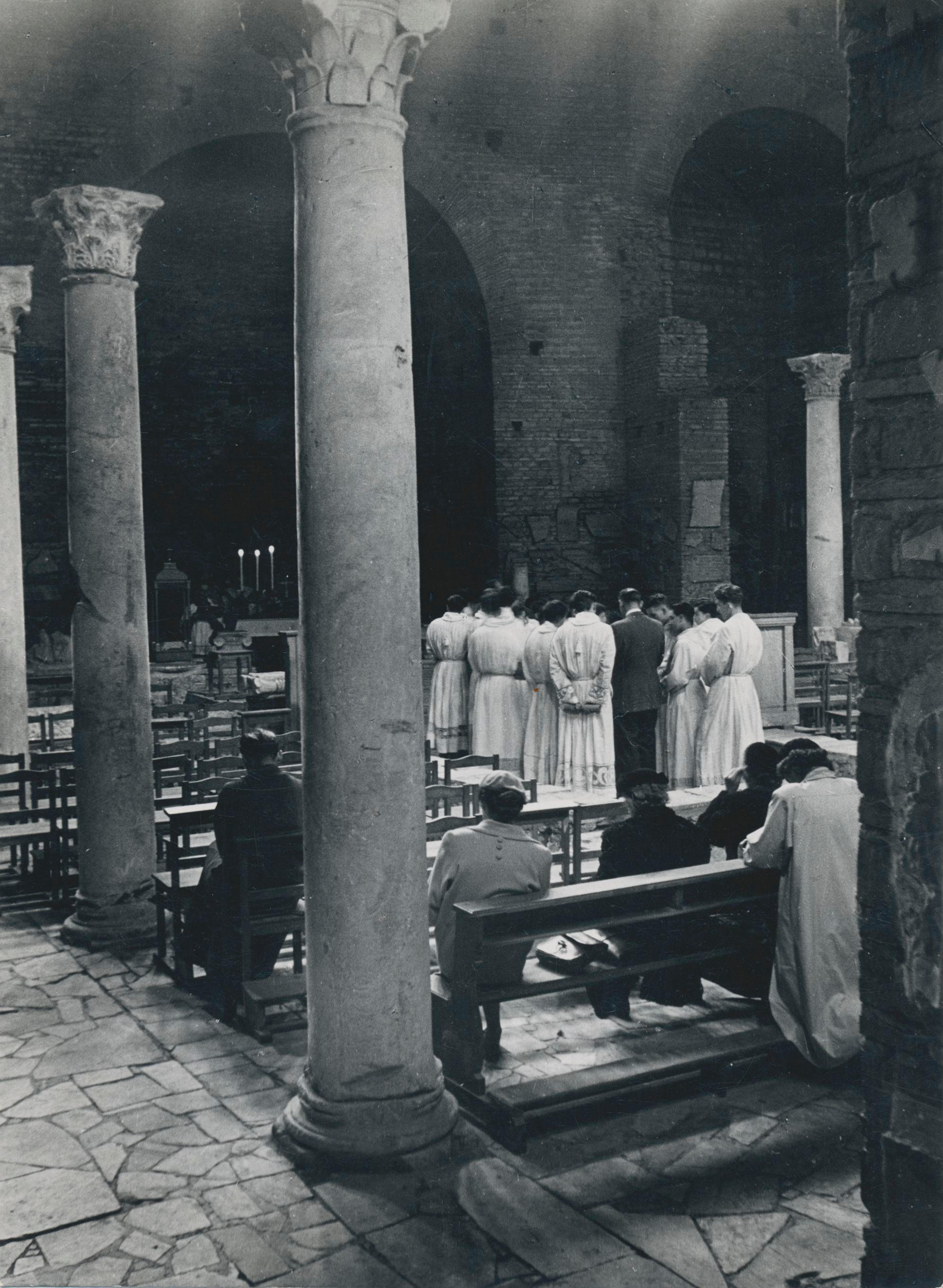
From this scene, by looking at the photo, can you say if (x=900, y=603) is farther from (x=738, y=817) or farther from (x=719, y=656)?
(x=719, y=656)

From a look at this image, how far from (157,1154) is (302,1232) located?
2.68 ft

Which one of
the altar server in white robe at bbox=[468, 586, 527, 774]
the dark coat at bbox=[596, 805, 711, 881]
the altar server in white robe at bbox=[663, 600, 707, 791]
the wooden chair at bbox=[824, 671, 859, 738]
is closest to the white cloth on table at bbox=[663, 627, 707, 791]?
the altar server in white robe at bbox=[663, 600, 707, 791]

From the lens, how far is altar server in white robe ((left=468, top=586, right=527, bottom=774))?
11.2 meters

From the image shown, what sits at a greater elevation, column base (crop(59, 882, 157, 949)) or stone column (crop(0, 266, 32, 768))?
stone column (crop(0, 266, 32, 768))

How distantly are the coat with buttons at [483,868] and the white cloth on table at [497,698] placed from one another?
A: 20.2 feet

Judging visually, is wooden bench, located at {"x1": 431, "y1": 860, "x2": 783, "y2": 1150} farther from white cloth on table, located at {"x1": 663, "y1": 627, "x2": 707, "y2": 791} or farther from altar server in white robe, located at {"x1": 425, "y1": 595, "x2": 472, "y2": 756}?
altar server in white robe, located at {"x1": 425, "y1": 595, "x2": 472, "y2": 756}

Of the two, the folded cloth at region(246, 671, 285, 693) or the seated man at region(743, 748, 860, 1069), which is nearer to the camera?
the seated man at region(743, 748, 860, 1069)

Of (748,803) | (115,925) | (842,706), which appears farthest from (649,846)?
(842,706)

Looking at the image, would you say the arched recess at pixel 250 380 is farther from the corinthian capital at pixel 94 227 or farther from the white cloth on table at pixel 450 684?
the corinthian capital at pixel 94 227

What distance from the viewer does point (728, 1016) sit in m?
5.67

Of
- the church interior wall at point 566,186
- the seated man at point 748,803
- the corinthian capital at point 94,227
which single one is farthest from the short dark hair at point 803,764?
the church interior wall at point 566,186

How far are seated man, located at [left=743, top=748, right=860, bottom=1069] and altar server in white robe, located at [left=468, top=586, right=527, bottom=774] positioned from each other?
6083 mm

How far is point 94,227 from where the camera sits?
6863 mm

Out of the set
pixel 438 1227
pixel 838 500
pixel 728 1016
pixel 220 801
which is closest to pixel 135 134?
pixel 838 500
